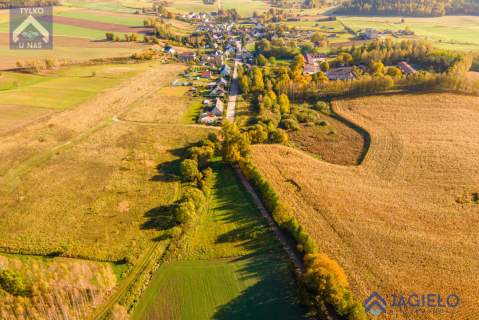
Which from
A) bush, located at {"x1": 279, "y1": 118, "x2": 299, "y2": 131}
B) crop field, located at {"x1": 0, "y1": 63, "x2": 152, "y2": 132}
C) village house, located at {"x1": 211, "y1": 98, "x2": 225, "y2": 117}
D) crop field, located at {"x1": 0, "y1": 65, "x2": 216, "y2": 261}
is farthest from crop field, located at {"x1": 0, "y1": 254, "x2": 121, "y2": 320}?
village house, located at {"x1": 211, "y1": 98, "x2": 225, "y2": 117}

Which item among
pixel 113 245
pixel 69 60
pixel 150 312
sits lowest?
pixel 150 312

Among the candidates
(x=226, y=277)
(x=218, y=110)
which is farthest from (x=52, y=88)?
(x=226, y=277)

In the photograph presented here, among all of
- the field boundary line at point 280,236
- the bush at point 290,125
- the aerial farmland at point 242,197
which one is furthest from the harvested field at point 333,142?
the field boundary line at point 280,236

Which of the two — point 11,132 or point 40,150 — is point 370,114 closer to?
point 40,150

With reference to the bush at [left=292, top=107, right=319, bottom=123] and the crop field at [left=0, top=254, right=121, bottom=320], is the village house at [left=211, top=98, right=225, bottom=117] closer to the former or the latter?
the bush at [left=292, top=107, right=319, bottom=123]

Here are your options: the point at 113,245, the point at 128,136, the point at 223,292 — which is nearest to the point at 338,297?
the point at 223,292

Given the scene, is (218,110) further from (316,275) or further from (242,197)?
(316,275)
